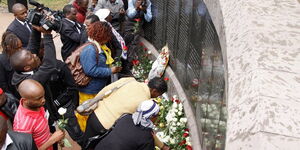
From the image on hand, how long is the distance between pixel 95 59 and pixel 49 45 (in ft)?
2.47

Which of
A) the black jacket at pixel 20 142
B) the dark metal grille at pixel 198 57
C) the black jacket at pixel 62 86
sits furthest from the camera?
the black jacket at pixel 62 86

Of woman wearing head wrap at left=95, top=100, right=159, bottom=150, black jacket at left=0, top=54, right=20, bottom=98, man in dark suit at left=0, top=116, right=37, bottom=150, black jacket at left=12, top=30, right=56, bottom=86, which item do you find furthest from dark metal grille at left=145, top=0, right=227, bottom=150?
black jacket at left=0, top=54, right=20, bottom=98

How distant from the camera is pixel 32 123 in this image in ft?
10.1

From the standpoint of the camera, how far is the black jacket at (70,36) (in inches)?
196

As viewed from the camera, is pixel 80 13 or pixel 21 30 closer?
pixel 21 30

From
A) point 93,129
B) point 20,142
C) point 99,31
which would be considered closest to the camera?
point 20,142

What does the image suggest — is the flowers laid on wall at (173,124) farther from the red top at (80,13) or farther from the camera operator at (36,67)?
the red top at (80,13)

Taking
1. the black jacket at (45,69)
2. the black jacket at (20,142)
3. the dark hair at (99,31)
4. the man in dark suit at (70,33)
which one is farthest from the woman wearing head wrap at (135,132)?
the man in dark suit at (70,33)

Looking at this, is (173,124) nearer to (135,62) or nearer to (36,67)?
(36,67)

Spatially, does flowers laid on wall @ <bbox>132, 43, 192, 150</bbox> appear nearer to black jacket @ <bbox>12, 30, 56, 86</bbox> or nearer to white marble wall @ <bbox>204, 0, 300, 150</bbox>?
black jacket @ <bbox>12, 30, 56, 86</bbox>

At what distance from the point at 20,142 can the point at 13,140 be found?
0.21ft

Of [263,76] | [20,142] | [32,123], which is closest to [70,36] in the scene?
[32,123]

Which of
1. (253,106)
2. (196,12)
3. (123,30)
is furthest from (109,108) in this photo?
(123,30)

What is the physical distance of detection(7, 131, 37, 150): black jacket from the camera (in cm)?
259
